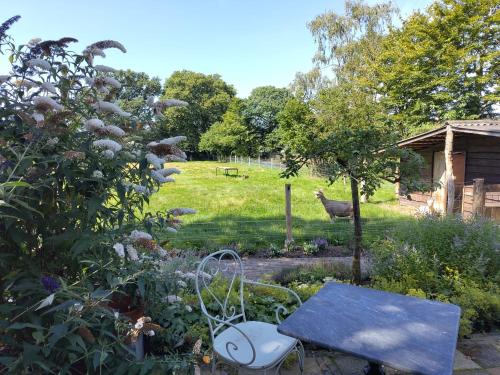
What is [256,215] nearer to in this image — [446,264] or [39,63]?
[446,264]

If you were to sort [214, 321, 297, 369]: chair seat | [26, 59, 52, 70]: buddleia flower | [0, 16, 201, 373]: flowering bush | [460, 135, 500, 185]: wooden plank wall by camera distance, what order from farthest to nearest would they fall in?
[460, 135, 500, 185]: wooden plank wall < [214, 321, 297, 369]: chair seat < [26, 59, 52, 70]: buddleia flower < [0, 16, 201, 373]: flowering bush

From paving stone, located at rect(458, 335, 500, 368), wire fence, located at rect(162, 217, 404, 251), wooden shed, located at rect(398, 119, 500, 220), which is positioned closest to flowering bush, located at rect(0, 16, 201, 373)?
paving stone, located at rect(458, 335, 500, 368)

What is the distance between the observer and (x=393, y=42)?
17.3 m

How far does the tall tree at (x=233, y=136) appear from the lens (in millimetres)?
30944

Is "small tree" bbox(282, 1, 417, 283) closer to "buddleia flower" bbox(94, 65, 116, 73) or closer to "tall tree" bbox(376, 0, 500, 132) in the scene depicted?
"tall tree" bbox(376, 0, 500, 132)

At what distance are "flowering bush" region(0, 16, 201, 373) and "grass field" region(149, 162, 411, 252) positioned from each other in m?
4.13

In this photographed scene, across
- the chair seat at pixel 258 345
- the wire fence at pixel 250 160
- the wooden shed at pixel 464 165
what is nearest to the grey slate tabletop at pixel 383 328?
the chair seat at pixel 258 345

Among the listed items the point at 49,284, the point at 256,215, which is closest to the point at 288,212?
the point at 256,215

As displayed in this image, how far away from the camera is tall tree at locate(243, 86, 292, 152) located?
1458 inches

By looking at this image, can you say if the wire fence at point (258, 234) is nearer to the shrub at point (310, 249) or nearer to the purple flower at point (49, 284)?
the shrub at point (310, 249)

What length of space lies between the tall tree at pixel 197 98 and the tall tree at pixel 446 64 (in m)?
26.1

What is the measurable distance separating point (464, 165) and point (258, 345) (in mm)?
10757

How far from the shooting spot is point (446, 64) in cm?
1594

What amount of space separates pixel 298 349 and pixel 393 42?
717 inches
